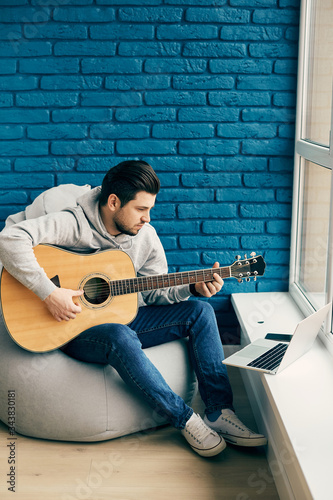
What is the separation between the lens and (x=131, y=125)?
2.89 meters

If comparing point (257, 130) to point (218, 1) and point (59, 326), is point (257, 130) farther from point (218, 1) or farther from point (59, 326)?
point (59, 326)

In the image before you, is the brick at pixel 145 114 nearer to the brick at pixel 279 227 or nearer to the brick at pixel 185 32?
the brick at pixel 185 32

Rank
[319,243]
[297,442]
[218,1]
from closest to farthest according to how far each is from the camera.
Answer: [297,442]
[319,243]
[218,1]

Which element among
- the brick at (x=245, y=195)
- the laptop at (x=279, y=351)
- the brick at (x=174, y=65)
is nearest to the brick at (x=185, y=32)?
the brick at (x=174, y=65)

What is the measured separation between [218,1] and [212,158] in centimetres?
76

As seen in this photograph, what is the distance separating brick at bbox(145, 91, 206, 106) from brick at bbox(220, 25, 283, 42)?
307 mm

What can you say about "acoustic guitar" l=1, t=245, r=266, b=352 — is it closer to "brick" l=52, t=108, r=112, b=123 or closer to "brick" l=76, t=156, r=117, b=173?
"brick" l=76, t=156, r=117, b=173

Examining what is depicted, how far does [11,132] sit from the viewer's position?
9.49 ft

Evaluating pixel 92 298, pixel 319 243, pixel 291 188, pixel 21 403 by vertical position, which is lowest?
pixel 21 403

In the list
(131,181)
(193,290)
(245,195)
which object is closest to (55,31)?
(131,181)

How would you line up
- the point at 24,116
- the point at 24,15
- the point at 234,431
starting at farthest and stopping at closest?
the point at 24,116, the point at 24,15, the point at 234,431

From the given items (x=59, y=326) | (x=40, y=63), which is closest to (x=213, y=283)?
(x=59, y=326)

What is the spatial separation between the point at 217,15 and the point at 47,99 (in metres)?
0.93

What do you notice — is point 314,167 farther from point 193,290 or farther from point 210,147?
point 193,290
